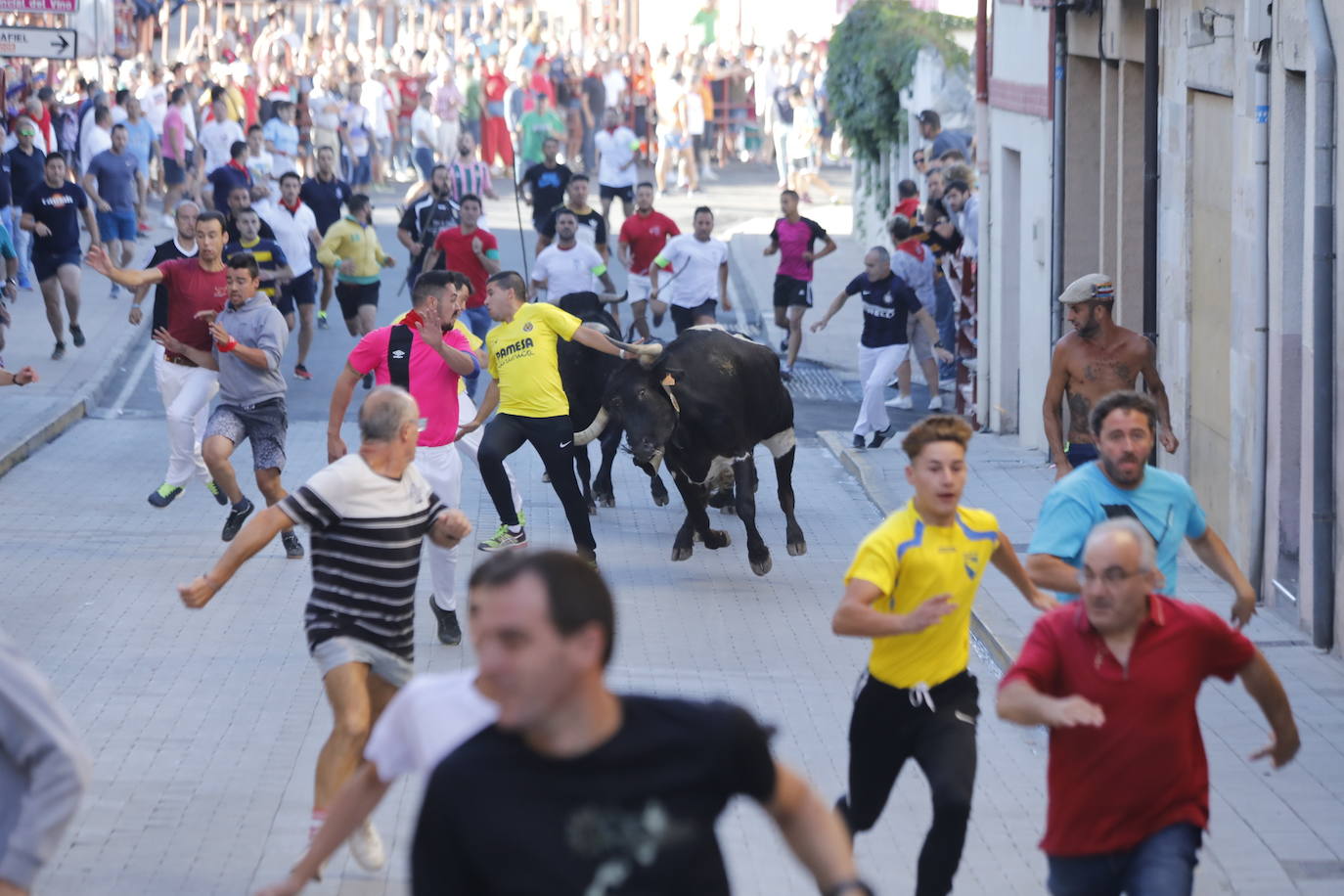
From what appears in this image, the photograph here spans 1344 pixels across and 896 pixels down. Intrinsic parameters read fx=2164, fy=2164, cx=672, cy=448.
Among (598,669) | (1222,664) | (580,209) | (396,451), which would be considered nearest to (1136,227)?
(580,209)

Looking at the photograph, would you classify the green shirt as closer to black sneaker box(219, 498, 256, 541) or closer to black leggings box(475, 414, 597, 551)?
black sneaker box(219, 498, 256, 541)

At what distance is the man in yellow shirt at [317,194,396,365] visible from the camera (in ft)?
69.9

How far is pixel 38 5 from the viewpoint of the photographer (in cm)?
2162

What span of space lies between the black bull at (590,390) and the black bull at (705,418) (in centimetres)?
69

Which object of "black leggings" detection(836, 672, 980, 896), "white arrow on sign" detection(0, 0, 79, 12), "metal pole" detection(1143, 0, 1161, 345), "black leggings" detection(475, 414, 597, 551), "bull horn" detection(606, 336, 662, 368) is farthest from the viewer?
"white arrow on sign" detection(0, 0, 79, 12)

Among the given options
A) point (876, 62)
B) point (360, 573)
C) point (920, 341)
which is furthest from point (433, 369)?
point (876, 62)

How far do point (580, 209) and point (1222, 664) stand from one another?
16838 mm

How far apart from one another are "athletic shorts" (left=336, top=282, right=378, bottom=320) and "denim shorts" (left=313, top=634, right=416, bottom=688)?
14.3 metres

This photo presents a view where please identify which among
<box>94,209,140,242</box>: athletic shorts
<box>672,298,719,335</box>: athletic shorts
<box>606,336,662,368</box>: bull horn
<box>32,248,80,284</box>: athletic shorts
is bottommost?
<box>672,298,719,335</box>: athletic shorts

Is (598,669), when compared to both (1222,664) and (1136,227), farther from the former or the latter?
(1136,227)

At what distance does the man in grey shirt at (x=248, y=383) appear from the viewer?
12578 mm

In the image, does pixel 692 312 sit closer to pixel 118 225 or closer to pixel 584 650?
pixel 118 225

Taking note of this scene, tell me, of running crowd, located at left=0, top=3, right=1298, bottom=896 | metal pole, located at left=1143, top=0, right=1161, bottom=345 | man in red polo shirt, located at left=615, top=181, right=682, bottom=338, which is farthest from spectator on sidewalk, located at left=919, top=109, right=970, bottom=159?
running crowd, located at left=0, top=3, right=1298, bottom=896

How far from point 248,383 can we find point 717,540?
3.26 m
